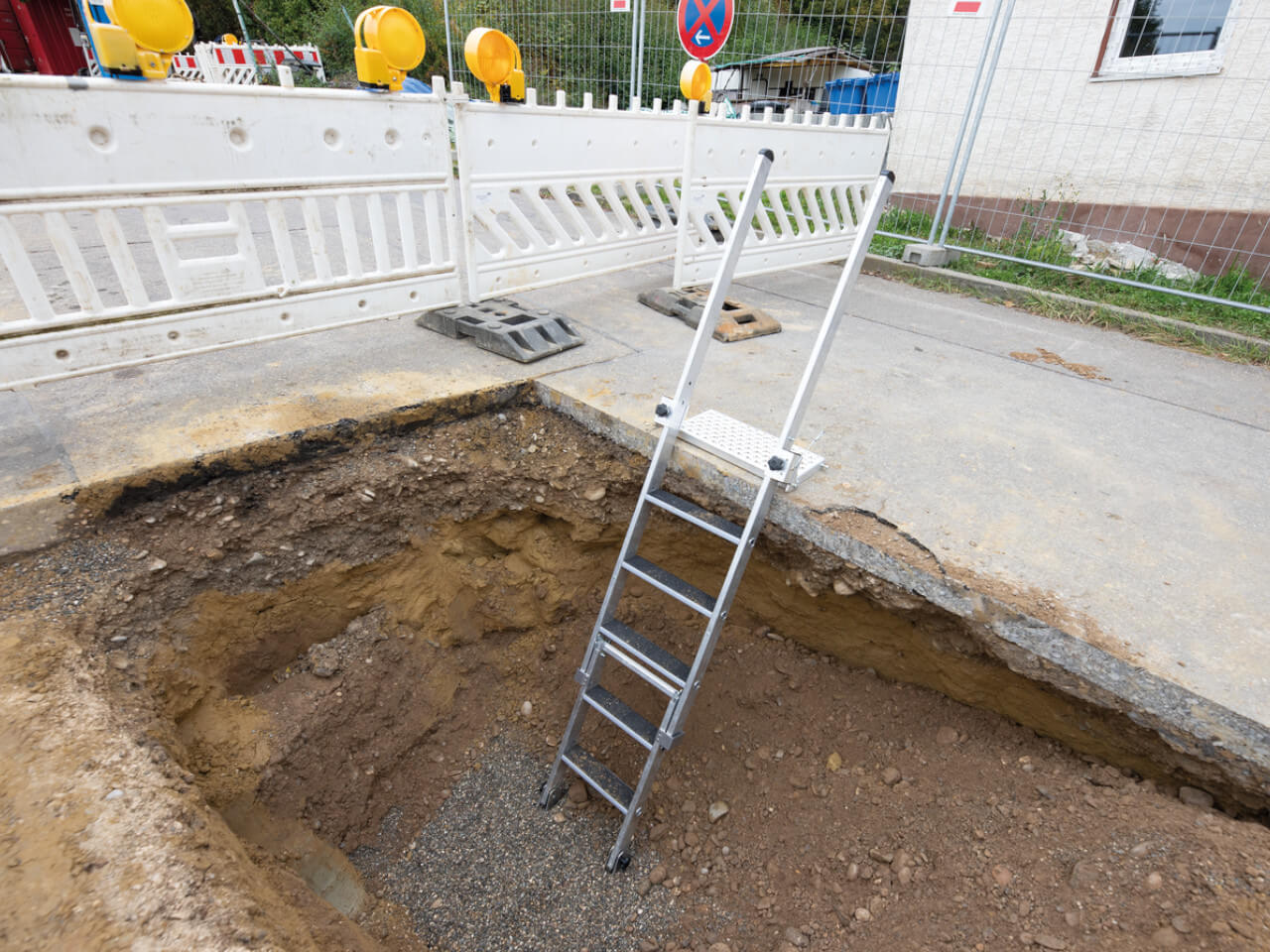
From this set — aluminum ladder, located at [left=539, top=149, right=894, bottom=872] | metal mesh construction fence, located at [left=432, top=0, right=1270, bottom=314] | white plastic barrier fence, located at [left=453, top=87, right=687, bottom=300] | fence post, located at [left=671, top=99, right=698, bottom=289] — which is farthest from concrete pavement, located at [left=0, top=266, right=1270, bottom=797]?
metal mesh construction fence, located at [left=432, top=0, right=1270, bottom=314]

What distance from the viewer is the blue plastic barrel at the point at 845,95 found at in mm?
7719

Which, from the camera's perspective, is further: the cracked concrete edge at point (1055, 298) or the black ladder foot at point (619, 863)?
the cracked concrete edge at point (1055, 298)

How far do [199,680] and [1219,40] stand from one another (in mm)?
7596

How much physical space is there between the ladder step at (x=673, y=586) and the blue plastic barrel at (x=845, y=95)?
7.22 meters

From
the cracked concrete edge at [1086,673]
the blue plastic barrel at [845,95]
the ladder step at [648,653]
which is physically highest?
the blue plastic barrel at [845,95]

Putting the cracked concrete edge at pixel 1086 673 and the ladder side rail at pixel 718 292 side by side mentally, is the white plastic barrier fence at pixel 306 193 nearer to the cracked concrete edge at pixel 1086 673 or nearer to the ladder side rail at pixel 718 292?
the ladder side rail at pixel 718 292

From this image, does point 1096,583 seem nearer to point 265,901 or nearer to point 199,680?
point 265,901

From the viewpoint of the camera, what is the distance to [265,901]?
169cm

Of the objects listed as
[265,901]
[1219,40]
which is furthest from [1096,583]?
[1219,40]

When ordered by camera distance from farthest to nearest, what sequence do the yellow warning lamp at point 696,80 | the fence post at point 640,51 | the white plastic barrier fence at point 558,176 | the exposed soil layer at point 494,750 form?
1. the fence post at point 640,51
2. the yellow warning lamp at point 696,80
3. the white plastic barrier fence at point 558,176
4. the exposed soil layer at point 494,750

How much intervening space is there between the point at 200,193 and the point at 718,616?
2918mm

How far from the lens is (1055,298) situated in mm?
4949

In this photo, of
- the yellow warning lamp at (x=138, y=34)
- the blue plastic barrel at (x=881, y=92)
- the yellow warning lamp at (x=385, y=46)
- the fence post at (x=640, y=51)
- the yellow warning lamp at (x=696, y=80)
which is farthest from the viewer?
the fence post at (x=640, y=51)

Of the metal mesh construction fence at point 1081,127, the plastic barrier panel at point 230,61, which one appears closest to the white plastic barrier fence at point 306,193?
the metal mesh construction fence at point 1081,127
